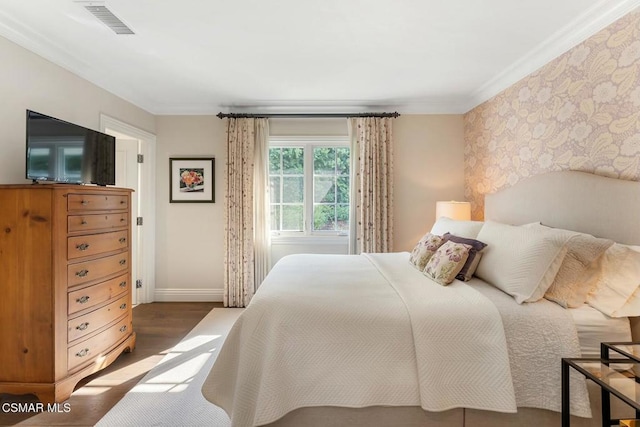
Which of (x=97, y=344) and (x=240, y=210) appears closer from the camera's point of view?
(x=97, y=344)

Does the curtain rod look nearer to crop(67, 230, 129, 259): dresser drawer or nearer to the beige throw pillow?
crop(67, 230, 129, 259): dresser drawer

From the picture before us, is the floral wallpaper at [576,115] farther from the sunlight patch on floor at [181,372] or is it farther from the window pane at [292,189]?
the sunlight patch on floor at [181,372]

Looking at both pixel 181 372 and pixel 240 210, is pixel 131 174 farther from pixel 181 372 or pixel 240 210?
pixel 181 372

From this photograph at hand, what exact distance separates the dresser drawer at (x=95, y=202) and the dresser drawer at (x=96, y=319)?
77 cm

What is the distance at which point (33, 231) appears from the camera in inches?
74.7

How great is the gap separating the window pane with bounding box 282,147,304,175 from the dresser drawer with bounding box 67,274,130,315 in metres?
2.20

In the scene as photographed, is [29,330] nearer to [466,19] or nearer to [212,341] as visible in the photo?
[212,341]

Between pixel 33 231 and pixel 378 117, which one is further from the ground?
pixel 378 117

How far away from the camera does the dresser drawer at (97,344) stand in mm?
2038

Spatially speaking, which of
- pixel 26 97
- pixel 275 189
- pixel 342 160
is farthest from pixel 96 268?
pixel 342 160

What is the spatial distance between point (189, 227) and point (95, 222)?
1730mm

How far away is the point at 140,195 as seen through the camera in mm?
3785

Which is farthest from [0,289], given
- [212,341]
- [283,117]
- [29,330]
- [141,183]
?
[283,117]

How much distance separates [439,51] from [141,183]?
3.66m
